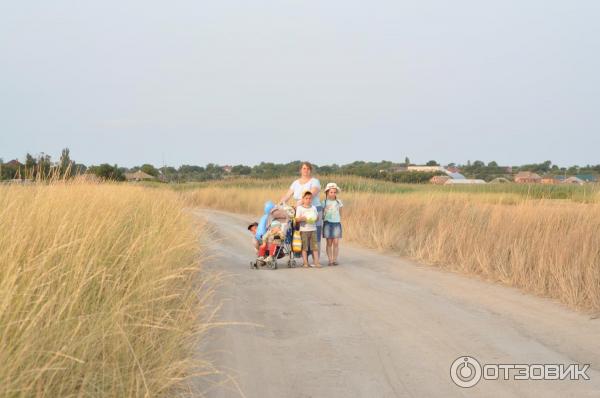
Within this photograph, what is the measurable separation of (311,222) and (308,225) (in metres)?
0.10

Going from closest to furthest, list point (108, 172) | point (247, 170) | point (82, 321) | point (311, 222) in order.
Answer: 1. point (82, 321)
2. point (311, 222)
3. point (108, 172)
4. point (247, 170)

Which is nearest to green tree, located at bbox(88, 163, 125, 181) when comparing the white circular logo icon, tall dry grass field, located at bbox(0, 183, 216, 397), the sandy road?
the sandy road

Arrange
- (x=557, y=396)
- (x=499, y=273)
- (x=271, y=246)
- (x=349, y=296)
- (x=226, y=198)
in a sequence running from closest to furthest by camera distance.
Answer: (x=557, y=396) < (x=349, y=296) < (x=499, y=273) < (x=271, y=246) < (x=226, y=198)

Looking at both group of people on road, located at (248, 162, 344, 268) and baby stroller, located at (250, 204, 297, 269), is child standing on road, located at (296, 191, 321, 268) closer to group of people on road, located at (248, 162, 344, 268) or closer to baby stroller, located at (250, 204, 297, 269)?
group of people on road, located at (248, 162, 344, 268)

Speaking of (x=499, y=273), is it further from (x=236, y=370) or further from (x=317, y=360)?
(x=236, y=370)

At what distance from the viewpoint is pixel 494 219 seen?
484 inches

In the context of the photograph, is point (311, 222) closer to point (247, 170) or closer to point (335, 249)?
point (335, 249)

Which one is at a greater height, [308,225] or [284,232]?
[308,225]

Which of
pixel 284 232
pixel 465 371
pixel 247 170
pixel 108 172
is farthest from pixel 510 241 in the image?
pixel 247 170

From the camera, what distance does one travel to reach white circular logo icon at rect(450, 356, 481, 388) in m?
5.24

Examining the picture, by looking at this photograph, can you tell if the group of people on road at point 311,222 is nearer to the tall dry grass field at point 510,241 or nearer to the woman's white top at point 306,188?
the woman's white top at point 306,188

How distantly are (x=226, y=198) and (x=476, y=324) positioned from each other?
34.4 metres

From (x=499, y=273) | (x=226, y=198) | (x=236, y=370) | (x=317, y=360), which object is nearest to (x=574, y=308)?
(x=499, y=273)

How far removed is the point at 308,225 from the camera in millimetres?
12352
